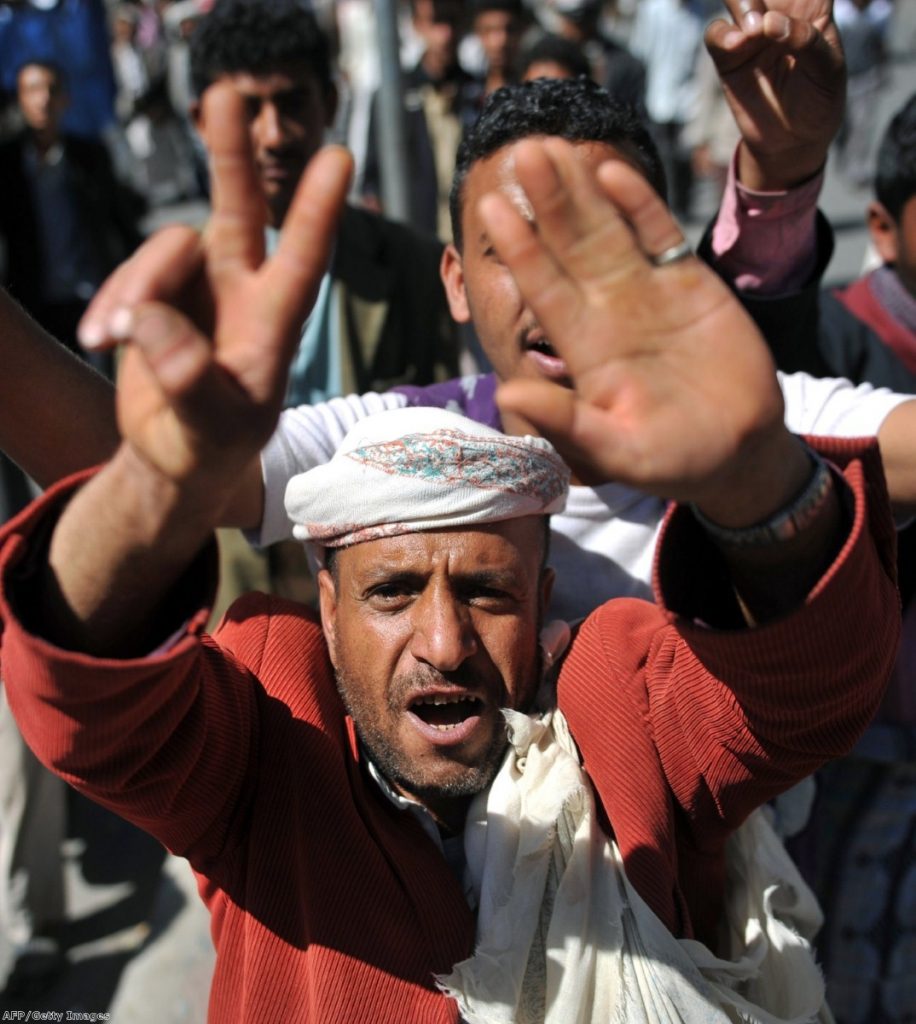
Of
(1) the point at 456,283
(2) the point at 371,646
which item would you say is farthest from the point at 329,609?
(1) the point at 456,283

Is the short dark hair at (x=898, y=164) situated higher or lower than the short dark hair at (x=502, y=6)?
higher

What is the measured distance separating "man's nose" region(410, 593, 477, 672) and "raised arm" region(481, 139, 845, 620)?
1.64 feet

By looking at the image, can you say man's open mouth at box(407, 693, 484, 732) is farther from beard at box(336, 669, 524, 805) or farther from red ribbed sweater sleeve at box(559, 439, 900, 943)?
red ribbed sweater sleeve at box(559, 439, 900, 943)

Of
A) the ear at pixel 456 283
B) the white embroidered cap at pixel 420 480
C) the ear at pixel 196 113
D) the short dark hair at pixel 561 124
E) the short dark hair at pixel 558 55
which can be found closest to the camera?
the white embroidered cap at pixel 420 480

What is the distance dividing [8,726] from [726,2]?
2.42m

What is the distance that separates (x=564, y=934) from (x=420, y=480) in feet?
2.05

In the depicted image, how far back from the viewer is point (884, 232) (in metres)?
3.04

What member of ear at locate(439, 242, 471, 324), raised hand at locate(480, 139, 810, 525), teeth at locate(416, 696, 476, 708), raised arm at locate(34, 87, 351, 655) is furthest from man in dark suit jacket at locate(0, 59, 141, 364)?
raised hand at locate(480, 139, 810, 525)

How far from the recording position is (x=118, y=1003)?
2.89m

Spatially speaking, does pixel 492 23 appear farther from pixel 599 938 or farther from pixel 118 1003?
pixel 599 938

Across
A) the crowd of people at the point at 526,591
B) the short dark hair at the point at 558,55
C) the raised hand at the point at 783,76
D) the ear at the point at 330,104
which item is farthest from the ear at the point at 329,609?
the short dark hair at the point at 558,55

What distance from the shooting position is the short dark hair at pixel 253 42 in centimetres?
344

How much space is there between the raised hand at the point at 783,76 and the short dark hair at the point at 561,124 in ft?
0.59

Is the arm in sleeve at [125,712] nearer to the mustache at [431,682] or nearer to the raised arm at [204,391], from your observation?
the raised arm at [204,391]
